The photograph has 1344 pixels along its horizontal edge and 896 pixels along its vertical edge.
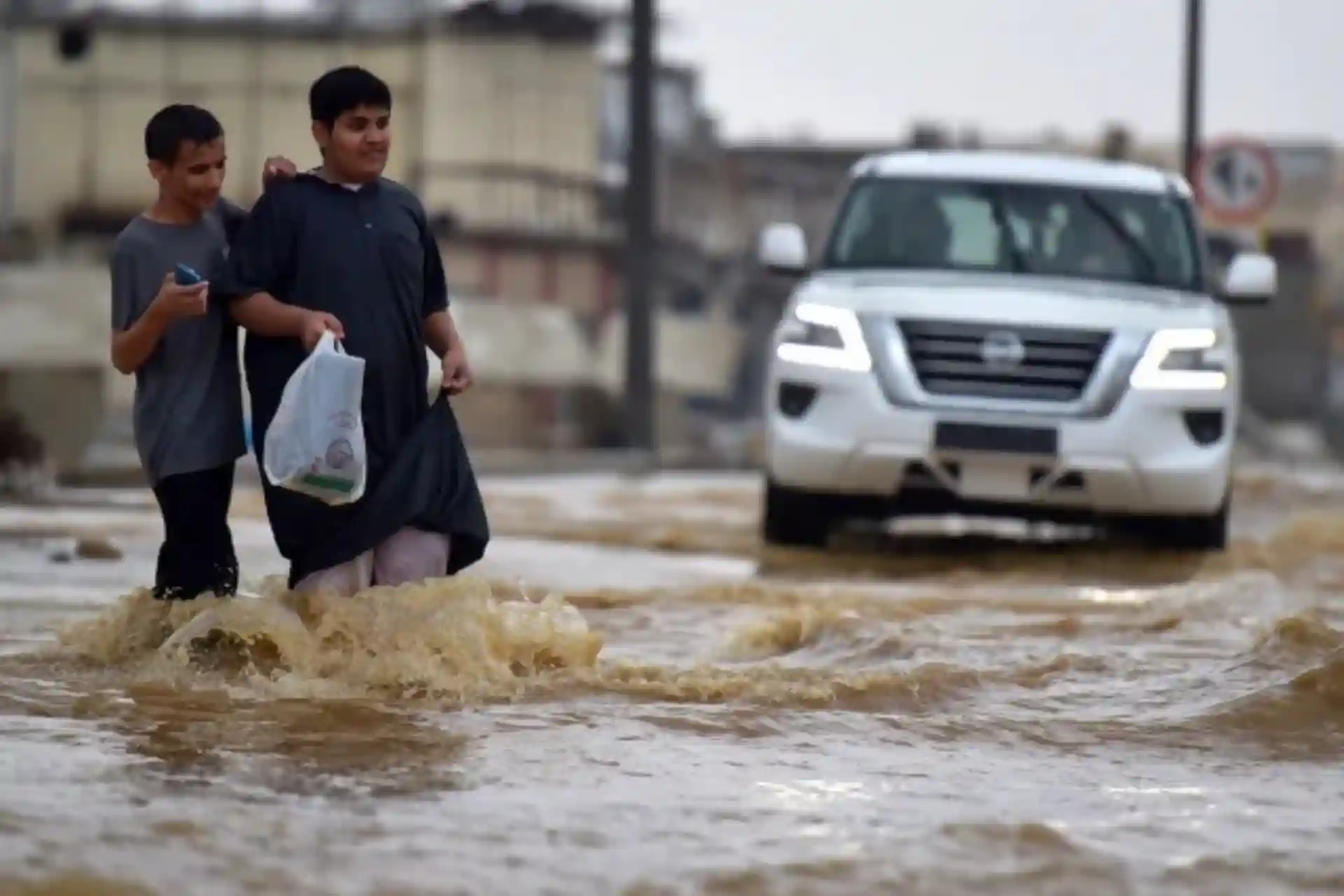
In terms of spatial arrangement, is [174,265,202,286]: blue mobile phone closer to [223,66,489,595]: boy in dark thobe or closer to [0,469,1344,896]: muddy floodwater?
[223,66,489,595]: boy in dark thobe

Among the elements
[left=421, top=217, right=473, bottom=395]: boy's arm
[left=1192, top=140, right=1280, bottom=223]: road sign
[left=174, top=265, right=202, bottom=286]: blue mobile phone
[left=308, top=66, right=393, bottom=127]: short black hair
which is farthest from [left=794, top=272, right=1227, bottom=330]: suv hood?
[left=1192, top=140, right=1280, bottom=223]: road sign

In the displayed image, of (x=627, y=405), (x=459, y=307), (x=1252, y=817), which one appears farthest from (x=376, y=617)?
(x=459, y=307)

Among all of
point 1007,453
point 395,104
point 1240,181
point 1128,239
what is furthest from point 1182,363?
point 395,104

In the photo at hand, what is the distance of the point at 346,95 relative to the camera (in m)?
7.24

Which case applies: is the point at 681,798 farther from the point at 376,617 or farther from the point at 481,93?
the point at 481,93

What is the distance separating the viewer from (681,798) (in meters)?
5.86

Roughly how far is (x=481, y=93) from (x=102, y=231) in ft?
26.4

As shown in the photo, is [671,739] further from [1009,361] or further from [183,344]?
[1009,361]

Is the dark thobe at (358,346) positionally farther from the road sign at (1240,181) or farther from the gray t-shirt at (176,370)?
the road sign at (1240,181)

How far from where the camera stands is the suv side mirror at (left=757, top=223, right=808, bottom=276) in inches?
530

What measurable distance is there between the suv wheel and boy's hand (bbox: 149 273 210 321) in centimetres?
610

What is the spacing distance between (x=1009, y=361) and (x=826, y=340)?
29.4 inches

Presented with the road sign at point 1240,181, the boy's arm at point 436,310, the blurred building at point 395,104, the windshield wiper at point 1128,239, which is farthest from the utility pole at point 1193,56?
the blurred building at point 395,104

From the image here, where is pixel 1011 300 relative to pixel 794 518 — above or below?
above
